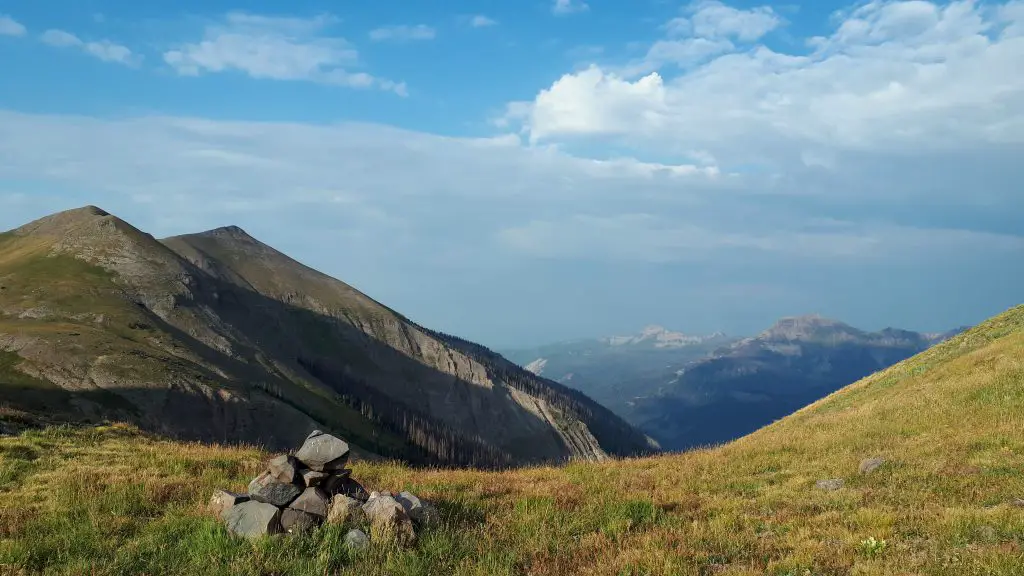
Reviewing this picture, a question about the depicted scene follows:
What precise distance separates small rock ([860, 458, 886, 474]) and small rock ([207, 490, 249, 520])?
52.4ft

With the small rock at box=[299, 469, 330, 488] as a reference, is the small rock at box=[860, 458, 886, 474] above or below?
above

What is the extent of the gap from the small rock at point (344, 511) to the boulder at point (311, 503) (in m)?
0.17

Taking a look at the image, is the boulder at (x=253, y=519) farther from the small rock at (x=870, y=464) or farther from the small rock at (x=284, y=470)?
the small rock at (x=870, y=464)

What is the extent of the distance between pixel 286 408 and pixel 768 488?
13325 cm

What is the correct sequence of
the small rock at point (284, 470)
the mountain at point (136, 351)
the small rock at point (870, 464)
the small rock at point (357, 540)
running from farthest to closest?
1. the mountain at point (136, 351)
2. the small rock at point (870, 464)
3. the small rock at point (284, 470)
4. the small rock at point (357, 540)

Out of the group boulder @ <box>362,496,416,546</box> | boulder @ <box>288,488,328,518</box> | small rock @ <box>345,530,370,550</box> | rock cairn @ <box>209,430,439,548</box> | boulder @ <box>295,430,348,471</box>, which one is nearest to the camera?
small rock @ <box>345,530,370,550</box>

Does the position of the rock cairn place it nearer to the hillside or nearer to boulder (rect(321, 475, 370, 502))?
boulder (rect(321, 475, 370, 502))

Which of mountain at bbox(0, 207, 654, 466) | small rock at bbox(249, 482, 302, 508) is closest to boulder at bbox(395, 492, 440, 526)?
small rock at bbox(249, 482, 302, 508)

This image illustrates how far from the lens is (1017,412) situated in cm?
2012

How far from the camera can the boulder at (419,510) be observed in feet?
38.9

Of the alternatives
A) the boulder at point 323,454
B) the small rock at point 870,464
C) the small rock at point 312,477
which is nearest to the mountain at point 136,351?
the small rock at point 870,464

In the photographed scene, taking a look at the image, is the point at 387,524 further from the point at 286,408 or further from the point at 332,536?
the point at 286,408

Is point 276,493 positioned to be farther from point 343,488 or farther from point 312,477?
point 343,488

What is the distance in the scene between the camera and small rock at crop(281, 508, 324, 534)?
1112 cm
